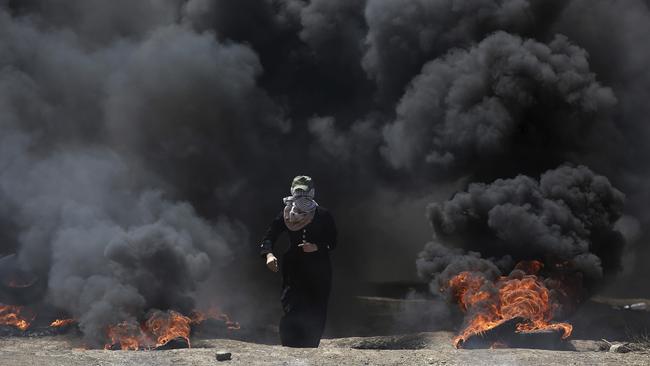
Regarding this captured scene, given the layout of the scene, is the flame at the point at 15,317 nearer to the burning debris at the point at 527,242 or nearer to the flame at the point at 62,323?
the flame at the point at 62,323

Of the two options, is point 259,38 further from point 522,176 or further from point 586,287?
point 586,287

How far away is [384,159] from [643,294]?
6.33 m

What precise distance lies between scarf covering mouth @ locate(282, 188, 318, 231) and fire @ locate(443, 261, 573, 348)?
4111mm

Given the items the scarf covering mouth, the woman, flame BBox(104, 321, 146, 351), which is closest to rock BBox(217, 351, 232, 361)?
the woman

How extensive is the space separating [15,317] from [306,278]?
24.8 ft

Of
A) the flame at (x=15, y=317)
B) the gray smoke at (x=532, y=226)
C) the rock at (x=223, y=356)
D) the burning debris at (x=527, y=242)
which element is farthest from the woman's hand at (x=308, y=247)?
the flame at (x=15, y=317)

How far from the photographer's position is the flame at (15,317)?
12.1m

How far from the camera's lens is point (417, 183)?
16.0 meters

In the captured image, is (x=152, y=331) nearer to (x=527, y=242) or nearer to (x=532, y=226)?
(x=527, y=242)

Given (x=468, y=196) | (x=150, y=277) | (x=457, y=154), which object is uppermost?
(x=457, y=154)

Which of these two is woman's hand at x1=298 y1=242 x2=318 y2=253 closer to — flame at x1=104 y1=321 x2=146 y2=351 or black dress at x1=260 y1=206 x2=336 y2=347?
black dress at x1=260 y1=206 x2=336 y2=347

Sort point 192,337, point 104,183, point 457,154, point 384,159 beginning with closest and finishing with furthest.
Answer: point 192,337 → point 457,154 → point 104,183 → point 384,159

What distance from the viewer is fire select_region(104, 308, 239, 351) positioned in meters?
10.9

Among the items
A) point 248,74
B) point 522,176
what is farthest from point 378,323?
point 248,74
